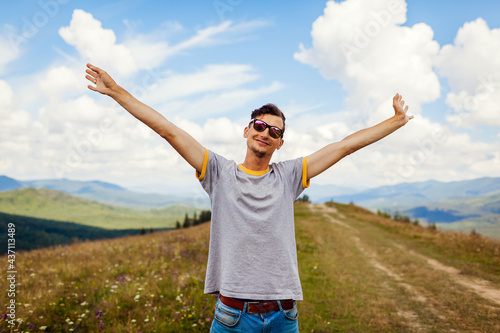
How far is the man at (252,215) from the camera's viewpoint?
257cm

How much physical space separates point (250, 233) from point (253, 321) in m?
0.70

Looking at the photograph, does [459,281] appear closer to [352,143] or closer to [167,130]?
[352,143]

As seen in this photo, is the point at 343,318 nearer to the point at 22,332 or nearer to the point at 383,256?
the point at 22,332

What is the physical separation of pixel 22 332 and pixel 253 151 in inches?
232

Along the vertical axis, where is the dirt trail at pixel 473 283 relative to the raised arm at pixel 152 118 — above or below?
below

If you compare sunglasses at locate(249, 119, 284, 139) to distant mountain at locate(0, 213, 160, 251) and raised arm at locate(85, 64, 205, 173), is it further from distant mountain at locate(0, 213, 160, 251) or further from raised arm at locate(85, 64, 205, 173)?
distant mountain at locate(0, 213, 160, 251)

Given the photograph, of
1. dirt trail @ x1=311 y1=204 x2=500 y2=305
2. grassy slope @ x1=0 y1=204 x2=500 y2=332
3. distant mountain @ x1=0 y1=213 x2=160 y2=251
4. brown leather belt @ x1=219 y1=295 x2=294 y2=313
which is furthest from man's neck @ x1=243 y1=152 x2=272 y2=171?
distant mountain @ x1=0 y1=213 x2=160 y2=251

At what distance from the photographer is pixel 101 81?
2906mm

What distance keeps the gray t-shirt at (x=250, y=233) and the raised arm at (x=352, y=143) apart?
1.13 ft

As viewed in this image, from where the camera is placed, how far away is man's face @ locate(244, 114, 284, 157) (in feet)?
9.76

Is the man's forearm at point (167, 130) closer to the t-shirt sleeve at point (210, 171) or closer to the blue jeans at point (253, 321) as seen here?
the t-shirt sleeve at point (210, 171)

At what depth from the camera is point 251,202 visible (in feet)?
8.87

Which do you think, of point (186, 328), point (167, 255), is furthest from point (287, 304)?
point (167, 255)

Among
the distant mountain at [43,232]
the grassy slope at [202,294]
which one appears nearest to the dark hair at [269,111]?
the grassy slope at [202,294]
